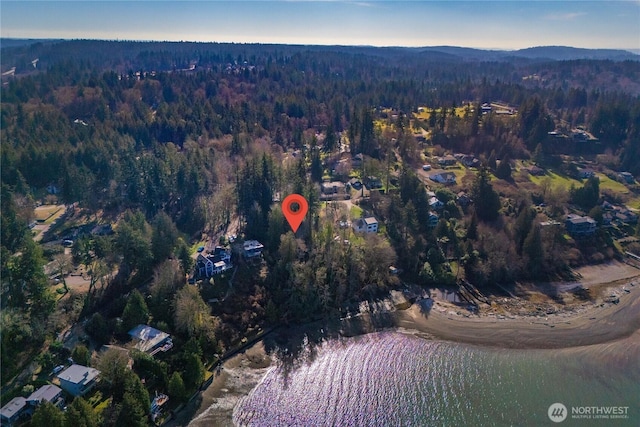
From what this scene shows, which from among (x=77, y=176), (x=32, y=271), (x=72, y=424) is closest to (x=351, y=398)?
(x=72, y=424)

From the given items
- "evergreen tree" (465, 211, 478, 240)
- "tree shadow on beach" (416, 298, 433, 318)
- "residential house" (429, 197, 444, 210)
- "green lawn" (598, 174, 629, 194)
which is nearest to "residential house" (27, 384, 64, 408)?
"tree shadow on beach" (416, 298, 433, 318)

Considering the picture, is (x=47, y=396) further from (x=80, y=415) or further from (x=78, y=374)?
(x=80, y=415)

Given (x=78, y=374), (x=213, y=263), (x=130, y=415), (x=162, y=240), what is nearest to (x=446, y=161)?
(x=213, y=263)

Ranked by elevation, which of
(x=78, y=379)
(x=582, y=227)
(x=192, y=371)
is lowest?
(x=192, y=371)

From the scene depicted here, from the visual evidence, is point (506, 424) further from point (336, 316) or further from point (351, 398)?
point (336, 316)

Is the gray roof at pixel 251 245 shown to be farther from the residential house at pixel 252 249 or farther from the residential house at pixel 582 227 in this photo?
the residential house at pixel 582 227

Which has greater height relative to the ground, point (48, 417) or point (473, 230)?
point (473, 230)

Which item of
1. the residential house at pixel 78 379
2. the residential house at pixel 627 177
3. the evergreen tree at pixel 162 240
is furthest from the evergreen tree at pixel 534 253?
the residential house at pixel 78 379

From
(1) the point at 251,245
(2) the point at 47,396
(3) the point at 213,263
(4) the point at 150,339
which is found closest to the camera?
(2) the point at 47,396
